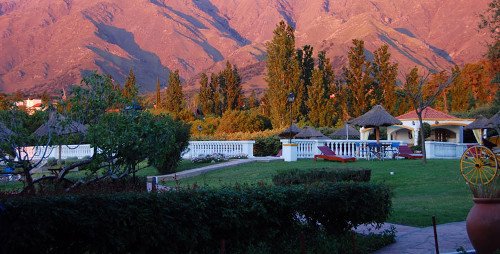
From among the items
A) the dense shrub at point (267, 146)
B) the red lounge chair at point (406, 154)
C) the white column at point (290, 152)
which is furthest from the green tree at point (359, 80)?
the white column at point (290, 152)

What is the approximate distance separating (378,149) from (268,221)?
22.2m

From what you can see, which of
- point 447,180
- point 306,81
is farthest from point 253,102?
point 447,180

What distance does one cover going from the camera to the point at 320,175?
17.8 metres

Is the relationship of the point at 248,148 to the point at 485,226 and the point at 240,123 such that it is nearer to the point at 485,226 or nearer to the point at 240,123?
the point at 240,123

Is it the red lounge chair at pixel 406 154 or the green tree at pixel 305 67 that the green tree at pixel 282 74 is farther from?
the red lounge chair at pixel 406 154

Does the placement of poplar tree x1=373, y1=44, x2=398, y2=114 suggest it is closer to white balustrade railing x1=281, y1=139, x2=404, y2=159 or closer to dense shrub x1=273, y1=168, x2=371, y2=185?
white balustrade railing x1=281, y1=139, x2=404, y2=159

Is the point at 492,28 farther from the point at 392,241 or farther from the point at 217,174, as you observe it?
the point at 392,241

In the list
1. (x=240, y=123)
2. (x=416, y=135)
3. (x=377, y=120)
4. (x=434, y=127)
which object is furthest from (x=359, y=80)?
(x=377, y=120)

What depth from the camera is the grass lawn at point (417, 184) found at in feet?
48.0

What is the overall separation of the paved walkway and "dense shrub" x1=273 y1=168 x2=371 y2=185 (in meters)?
4.05

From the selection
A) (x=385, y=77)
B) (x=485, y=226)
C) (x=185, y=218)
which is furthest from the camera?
(x=385, y=77)

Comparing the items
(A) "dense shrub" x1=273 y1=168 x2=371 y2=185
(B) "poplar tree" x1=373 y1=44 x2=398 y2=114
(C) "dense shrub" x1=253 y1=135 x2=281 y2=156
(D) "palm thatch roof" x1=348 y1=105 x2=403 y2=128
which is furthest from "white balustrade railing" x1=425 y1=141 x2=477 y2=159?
(B) "poplar tree" x1=373 y1=44 x2=398 y2=114

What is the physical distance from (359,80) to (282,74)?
8.01 metres

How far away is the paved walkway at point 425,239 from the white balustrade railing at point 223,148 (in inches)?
862
